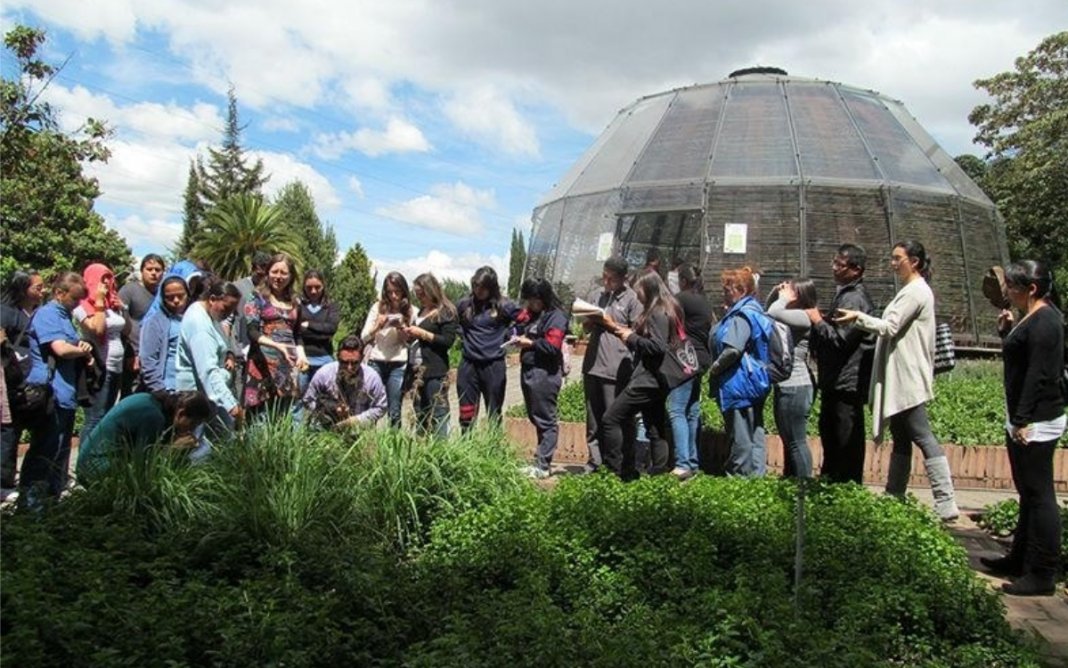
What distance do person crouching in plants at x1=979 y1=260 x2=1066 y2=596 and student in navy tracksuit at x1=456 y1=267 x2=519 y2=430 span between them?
4186 millimetres

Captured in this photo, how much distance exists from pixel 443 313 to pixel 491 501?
2827 millimetres

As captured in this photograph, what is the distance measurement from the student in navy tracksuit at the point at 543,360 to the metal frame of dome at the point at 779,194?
10.7 m

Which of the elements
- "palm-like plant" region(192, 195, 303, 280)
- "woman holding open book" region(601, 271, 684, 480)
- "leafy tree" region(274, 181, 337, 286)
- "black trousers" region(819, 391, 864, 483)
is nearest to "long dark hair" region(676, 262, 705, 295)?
"woman holding open book" region(601, 271, 684, 480)

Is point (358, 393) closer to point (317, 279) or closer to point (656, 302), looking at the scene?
point (317, 279)

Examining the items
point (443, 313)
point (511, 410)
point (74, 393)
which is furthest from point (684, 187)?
point (74, 393)

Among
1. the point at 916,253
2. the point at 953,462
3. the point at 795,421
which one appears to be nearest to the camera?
the point at 916,253

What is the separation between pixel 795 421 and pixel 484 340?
9.09ft

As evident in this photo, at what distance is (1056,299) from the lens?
5258 mm

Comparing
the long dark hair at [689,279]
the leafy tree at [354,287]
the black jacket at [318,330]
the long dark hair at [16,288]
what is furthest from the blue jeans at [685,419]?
the leafy tree at [354,287]

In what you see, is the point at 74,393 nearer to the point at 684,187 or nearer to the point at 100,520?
the point at 100,520

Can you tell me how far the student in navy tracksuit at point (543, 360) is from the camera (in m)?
7.62

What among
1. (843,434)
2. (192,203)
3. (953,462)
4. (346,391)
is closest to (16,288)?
(346,391)

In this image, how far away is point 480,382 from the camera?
794cm

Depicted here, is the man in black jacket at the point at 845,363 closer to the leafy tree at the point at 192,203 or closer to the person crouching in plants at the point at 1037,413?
the person crouching in plants at the point at 1037,413
